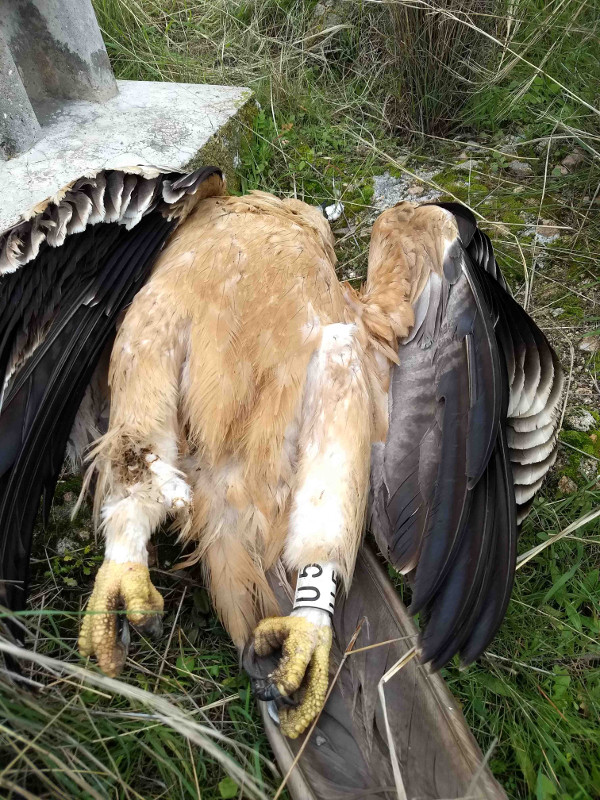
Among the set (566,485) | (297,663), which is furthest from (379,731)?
(566,485)

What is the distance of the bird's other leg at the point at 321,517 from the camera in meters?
1.88

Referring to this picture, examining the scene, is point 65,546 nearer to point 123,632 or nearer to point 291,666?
point 123,632

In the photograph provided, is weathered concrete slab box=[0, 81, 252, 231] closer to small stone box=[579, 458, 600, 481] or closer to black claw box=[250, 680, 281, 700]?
black claw box=[250, 680, 281, 700]

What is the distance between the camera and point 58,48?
11.5 ft

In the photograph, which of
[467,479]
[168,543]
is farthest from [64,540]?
[467,479]

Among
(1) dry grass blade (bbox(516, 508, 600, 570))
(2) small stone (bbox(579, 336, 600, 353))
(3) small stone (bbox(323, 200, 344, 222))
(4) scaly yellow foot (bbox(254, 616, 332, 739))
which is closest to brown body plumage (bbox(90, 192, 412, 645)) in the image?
(4) scaly yellow foot (bbox(254, 616, 332, 739))

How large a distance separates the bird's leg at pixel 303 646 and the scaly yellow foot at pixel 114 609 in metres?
0.36

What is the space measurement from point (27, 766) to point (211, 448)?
1067 mm

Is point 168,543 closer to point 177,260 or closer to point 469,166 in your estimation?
point 177,260

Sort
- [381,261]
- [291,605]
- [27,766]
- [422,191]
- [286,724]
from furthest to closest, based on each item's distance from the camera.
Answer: [422,191], [381,261], [291,605], [286,724], [27,766]

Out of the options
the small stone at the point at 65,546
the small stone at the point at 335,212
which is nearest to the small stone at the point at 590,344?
the small stone at the point at 335,212

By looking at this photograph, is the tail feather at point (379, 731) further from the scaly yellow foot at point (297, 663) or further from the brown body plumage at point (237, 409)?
the brown body plumage at point (237, 409)

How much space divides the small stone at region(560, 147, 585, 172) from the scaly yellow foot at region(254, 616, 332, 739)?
2.96 meters

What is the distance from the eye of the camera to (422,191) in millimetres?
3623
